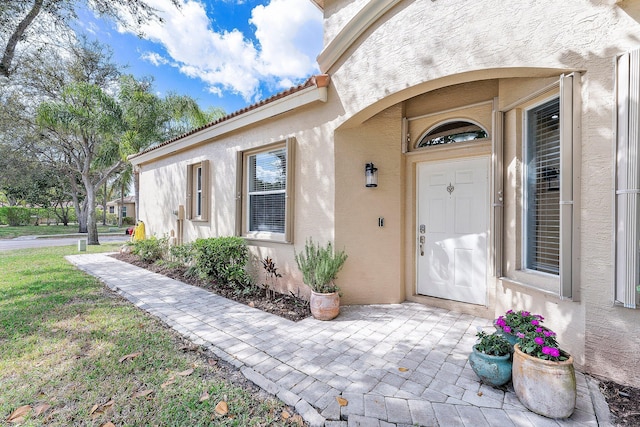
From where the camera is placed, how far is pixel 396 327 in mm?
4012

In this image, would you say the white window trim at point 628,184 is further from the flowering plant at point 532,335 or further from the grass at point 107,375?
the grass at point 107,375

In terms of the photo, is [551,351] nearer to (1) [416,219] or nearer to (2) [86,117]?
(1) [416,219]

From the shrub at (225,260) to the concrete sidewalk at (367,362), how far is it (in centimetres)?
85

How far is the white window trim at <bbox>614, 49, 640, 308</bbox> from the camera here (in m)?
2.48

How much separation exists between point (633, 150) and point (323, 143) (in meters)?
3.80

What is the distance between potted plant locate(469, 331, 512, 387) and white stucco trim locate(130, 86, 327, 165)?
4250 mm

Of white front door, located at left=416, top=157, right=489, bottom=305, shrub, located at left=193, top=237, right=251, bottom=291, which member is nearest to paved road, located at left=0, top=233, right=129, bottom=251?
shrub, located at left=193, top=237, right=251, bottom=291

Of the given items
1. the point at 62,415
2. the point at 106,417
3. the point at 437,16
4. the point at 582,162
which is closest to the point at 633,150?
the point at 582,162

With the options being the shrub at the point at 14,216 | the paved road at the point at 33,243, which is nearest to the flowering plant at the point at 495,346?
the paved road at the point at 33,243

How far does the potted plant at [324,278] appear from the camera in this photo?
4.28 metres

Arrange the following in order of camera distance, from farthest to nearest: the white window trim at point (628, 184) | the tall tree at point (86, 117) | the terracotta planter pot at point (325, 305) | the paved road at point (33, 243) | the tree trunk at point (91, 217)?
the tree trunk at point (91, 217) < the paved road at point (33, 243) < the tall tree at point (86, 117) < the terracotta planter pot at point (325, 305) < the white window trim at point (628, 184)

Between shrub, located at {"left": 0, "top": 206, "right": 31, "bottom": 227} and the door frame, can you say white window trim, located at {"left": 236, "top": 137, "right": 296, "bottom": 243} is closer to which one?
the door frame

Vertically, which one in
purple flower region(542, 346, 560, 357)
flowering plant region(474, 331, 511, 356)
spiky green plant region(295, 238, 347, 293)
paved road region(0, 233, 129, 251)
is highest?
spiky green plant region(295, 238, 347, 293)

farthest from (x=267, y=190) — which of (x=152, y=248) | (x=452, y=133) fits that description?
(x=152, y=248)
